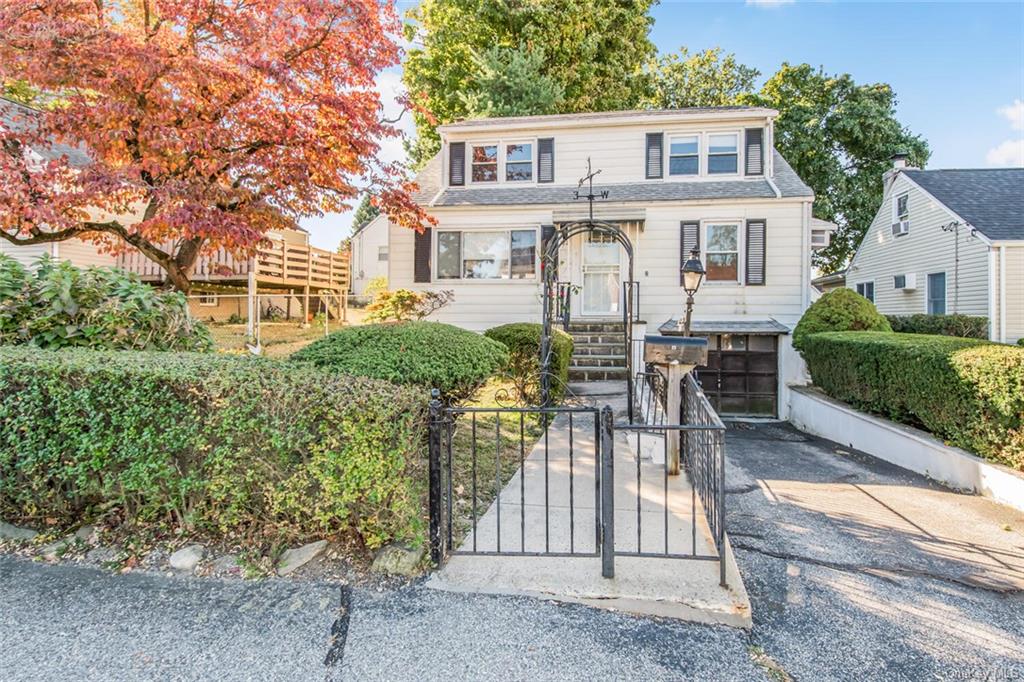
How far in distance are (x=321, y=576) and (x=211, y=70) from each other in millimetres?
5771

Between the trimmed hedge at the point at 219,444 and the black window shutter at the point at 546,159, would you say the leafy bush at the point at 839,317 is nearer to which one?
the black window shutter at the point at 546,159

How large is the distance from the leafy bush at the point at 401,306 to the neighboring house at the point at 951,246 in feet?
42.0

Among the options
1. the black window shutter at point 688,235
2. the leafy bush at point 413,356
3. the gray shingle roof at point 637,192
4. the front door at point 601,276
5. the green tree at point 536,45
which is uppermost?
the green tree at point 536,45

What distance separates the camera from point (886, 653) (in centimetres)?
241

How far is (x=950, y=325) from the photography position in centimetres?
1192

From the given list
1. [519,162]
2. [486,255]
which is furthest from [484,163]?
[486,255]

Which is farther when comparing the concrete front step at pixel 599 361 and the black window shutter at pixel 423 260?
the black window shutter at pixel 423 260

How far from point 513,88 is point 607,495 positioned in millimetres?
17432

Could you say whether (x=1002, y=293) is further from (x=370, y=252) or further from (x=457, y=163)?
(x=370, y=252)

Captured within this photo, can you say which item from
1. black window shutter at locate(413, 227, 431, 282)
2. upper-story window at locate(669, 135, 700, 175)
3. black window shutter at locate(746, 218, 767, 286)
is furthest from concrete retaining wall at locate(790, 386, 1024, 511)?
black window shutter at locate(413, 227, 431, 282)

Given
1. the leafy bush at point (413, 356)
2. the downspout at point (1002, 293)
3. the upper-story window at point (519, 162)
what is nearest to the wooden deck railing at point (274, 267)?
the upper-story window at point (519, 162)

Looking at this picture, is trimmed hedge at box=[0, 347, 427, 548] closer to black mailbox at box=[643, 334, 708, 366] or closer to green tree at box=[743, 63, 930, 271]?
black mailbox at box=[643, 334, 708, 366]

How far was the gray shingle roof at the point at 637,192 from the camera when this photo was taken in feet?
36.6

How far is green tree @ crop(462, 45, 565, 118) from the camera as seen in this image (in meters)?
17.2
